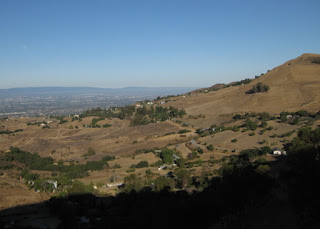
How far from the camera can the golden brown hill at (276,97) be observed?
59.2 metres

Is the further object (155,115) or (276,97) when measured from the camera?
(155,115)

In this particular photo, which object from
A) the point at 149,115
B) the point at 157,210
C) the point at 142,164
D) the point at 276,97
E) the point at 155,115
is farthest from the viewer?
the point at 149,115

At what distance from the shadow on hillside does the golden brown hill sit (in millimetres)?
41855

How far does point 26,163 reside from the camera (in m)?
35.3

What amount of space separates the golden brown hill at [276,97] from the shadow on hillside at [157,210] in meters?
41.9

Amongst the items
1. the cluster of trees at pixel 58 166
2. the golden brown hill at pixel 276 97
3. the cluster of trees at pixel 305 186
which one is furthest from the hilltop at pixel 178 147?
the cluster of trees at pixel 305 186

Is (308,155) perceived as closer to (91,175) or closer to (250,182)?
(250,182)

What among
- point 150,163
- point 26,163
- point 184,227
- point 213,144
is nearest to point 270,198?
point 184,227

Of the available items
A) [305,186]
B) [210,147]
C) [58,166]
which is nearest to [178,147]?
[210,147]

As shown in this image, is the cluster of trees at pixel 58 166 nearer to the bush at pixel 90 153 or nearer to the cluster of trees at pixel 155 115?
the bush at pixel 90 153

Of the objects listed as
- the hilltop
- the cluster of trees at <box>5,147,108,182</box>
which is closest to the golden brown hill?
the hilltop

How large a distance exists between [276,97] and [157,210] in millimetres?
61368

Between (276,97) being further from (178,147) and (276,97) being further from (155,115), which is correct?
(178,147)

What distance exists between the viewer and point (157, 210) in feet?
43.7
